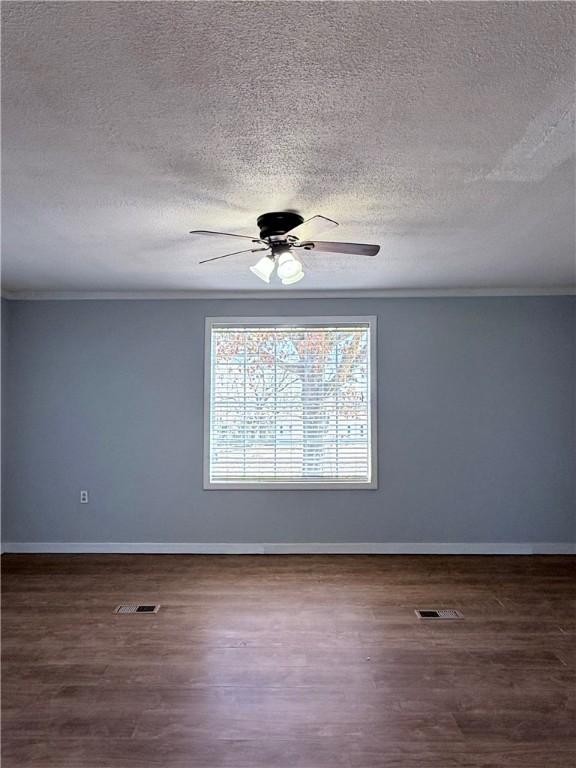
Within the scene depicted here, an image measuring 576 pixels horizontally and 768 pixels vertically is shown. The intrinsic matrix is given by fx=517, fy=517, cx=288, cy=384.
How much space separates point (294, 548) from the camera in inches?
197

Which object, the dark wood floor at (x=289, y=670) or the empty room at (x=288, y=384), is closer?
the empty room at (x=288, y=384)

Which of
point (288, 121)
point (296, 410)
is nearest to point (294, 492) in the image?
point (296, 410)

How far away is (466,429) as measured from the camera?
5035mm

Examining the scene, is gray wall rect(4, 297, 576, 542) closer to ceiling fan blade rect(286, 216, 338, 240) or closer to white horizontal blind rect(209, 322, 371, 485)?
white horizontal blind rect(209, 322, 371, 485)

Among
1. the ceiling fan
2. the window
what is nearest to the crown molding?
the window

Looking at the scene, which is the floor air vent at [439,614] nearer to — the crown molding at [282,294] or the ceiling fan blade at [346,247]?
the ceiling fan blade at [346,247]

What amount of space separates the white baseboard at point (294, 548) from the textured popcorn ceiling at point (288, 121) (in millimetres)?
2863

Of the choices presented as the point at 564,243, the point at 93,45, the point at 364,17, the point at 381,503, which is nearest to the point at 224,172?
the point at 93,45

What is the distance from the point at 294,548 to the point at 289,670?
2.22 metres

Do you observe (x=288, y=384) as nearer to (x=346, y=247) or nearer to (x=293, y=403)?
(x=293, y=403)

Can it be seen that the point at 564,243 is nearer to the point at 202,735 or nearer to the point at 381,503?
the point at 381,503

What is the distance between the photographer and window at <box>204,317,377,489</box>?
5086mm

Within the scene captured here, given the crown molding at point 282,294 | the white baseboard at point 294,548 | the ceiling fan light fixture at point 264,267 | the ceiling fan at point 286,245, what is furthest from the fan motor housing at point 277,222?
the white baseboard at point 294,548

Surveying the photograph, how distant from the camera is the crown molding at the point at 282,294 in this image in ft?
16.6
